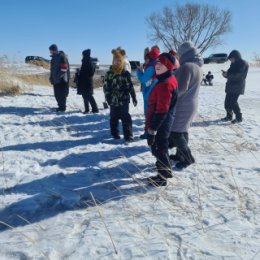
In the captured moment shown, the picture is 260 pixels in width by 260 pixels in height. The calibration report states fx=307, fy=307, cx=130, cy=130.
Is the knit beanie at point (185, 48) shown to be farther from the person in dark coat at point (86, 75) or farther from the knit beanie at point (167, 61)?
the person in dark coat at point (86, 75)

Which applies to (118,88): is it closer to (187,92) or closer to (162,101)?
(187,92)

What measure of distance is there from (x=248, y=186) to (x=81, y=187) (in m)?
2.01

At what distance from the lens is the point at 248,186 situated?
147 inches

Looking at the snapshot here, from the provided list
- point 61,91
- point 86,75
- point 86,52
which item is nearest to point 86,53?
point 86,52

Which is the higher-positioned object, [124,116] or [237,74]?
[237,74]

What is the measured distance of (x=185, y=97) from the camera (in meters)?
4.28

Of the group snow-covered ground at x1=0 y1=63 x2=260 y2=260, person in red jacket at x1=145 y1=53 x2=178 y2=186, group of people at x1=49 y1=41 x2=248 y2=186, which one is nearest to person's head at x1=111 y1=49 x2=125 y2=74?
group of people at x1=49 y1=41 x2=248 y2=186

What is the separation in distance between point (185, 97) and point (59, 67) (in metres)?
4.40

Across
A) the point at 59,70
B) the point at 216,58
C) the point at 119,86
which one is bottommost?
the point at 119,86

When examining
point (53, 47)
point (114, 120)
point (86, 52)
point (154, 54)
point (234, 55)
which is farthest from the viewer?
point (53, 47)

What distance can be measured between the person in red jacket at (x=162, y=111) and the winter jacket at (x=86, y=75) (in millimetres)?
4151

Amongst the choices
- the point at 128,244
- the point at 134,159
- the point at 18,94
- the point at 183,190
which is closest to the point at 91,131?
the point at 134,159

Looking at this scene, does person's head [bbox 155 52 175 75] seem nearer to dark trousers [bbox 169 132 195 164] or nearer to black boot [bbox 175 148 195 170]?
dark trousers [bbox 169 132 195 164]

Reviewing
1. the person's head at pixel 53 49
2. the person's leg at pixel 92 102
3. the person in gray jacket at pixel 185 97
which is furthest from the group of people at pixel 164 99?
the person's head at pixel 53 49
